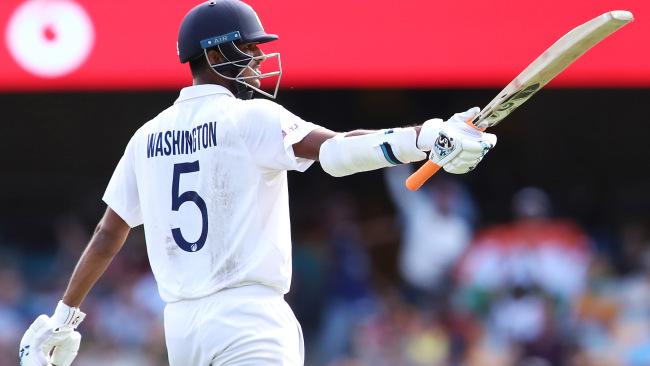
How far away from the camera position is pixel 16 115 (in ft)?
32.9

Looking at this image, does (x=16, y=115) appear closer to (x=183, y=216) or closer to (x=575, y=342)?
(x=575, y=342)

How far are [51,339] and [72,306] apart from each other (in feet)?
0.45

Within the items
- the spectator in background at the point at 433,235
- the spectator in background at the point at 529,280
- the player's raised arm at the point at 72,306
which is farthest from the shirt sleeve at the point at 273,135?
the spectator in background at the point at 433,235

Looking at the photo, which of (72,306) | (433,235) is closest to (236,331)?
(72,306)

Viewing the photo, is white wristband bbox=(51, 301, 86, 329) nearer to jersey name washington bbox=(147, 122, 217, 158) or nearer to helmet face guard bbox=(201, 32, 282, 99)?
jersey name washington bbox=(147, 122, 217, 158)

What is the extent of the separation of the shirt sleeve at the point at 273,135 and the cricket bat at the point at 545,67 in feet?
1.16

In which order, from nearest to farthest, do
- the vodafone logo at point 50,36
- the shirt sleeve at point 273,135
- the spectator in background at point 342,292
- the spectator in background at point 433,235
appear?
1. the shirt sleeve at point 273,135
2. the vodafone logo at point 50,36
3. the spectator in background at point 342,292
4. the spectator in background at point 433,235

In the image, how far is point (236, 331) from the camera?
354cm

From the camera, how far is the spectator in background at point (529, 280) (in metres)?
8.02

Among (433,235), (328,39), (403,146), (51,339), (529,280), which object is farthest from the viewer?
(433,235)

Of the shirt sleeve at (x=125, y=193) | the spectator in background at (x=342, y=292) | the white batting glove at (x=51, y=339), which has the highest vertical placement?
the shirt sleeve at (x=125, y=193)

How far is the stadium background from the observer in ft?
23.4

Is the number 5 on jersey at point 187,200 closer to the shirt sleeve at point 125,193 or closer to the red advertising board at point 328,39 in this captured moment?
the shirt sleeve at point 125,193

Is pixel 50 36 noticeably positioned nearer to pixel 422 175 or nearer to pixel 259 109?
pixel 259 109
